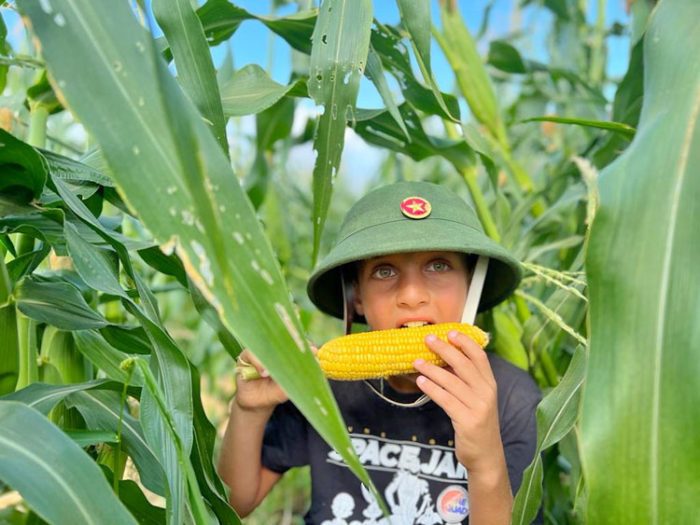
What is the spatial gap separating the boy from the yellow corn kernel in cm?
3

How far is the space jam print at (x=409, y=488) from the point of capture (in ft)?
4.00

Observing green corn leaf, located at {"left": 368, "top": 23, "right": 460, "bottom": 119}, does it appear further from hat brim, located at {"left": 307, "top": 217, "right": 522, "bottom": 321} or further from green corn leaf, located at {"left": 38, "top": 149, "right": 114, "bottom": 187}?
green corn leaf, located at {"left": 38, "top": 149, "right": 114, "bottom": 187}

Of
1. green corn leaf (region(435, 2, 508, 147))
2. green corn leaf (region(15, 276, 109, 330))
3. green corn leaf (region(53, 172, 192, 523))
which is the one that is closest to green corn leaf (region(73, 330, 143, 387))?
green corn leaf (region(15, 276, 109, 330))

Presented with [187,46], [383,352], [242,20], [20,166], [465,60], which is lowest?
[383,352]

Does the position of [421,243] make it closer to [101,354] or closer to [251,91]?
[251,91]

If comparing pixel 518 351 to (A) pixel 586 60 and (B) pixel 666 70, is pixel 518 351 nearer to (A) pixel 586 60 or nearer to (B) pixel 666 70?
(B) pixel 666 70

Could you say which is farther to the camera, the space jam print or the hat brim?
the space jam print

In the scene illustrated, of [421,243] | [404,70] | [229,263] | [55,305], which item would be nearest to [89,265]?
[55,305]

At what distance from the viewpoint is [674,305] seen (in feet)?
1.96

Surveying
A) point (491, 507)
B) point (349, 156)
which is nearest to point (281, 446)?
point (491, 507)

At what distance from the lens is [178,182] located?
0.58 m

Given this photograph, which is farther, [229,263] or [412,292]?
[412,292]

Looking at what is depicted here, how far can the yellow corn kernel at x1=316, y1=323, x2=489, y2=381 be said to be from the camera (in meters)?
1.04

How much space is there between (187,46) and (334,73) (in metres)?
0.20
